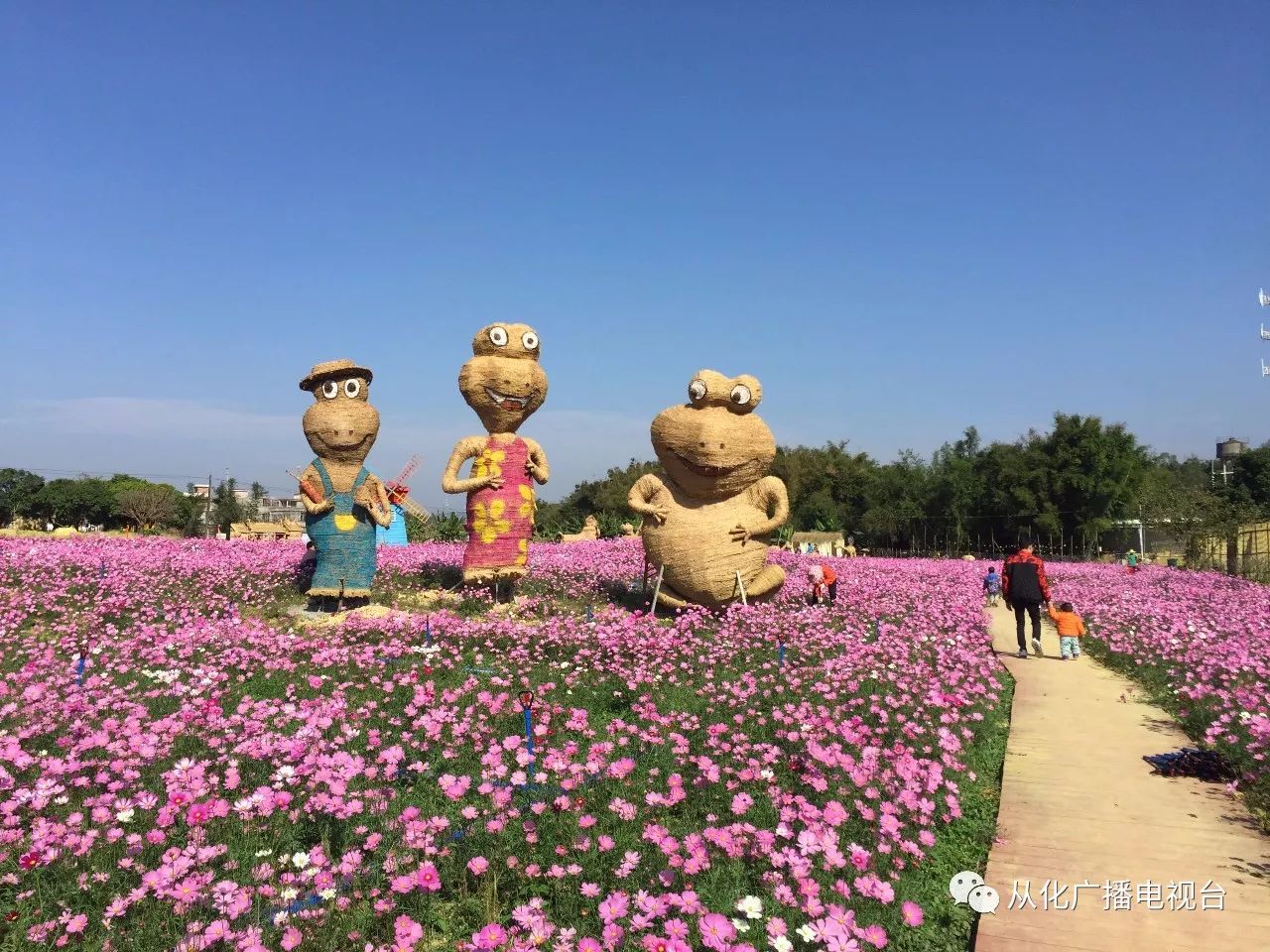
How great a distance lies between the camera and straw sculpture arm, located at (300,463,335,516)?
400 inches

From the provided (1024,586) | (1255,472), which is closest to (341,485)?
(1024,586)

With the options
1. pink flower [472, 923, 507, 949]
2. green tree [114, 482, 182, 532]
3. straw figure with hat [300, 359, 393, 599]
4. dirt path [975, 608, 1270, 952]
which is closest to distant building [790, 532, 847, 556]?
straw figure with hat [300, 359, 393, 599]

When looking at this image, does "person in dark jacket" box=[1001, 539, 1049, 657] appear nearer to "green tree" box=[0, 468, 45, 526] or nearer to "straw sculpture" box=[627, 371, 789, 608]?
"straw sculpture" box=[627, 371, 789, 608]

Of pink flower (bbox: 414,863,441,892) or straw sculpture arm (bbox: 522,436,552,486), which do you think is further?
straw sculpture arm (bbox: 522,436,552,486)

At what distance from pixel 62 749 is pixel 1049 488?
35.4m

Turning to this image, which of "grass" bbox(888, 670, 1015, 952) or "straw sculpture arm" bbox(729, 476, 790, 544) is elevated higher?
"straw sculpture arm" bbox(729, 476, 790, 544)

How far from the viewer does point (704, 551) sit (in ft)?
32.0

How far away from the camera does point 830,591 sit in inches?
464

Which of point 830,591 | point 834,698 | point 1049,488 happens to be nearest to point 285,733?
point 834,698

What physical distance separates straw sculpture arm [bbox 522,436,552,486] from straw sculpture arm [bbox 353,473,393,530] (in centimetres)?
198

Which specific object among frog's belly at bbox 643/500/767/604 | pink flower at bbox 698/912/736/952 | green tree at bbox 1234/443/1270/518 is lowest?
pink flower at bbox 698/912/736/952

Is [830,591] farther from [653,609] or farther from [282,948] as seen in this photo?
[282,948]

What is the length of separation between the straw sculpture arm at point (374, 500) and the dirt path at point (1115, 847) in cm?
771

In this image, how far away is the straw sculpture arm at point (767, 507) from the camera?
32.6 feet
